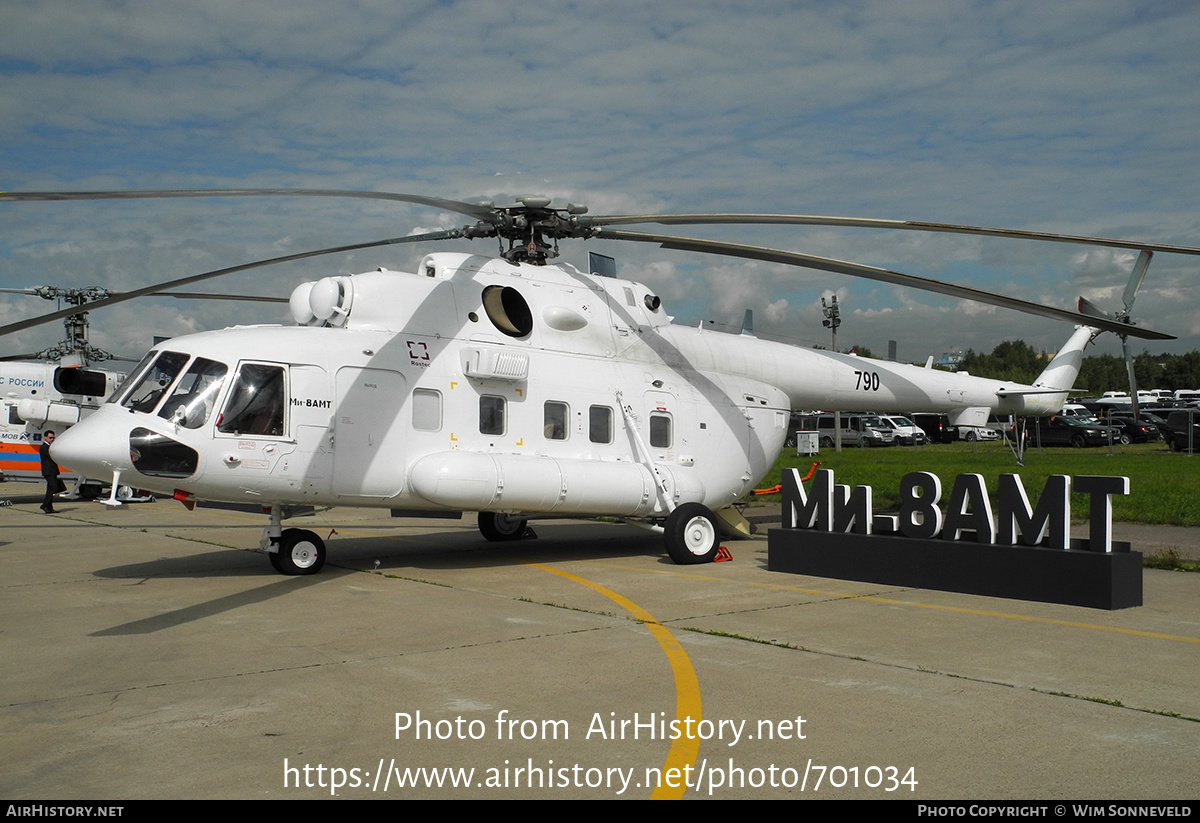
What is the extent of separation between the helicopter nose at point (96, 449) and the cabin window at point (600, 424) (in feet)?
19.6

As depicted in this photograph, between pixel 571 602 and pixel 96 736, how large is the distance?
535 centimetres

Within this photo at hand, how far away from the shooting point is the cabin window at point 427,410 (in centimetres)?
1215

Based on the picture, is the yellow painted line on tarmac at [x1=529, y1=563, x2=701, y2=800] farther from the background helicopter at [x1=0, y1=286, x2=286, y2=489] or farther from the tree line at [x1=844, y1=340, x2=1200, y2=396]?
the tree line at [x1=844, y1=340, x2=1200, y2=396]

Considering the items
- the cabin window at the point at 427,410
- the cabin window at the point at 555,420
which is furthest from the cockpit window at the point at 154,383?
the cabin window at the point at 555,420

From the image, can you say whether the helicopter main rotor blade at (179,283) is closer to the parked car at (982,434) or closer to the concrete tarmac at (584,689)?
the concrete tarmac at (584,689)

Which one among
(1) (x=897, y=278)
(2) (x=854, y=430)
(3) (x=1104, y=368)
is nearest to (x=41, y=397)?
(1) (x=897, y=278)

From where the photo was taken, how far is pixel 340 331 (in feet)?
39.2

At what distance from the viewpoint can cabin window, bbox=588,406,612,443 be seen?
13562 mm

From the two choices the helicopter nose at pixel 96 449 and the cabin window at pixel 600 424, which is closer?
the helicopter nose at pixel 96 449

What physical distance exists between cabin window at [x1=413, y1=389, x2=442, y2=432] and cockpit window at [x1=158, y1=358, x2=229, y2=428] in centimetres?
234

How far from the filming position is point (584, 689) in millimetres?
6461

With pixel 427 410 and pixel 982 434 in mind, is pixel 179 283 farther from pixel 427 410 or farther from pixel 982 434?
pixel 982 434

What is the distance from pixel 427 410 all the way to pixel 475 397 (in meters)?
0.70
